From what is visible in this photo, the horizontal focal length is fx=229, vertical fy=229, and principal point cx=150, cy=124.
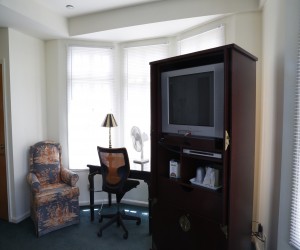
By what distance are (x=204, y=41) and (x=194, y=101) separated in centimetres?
137

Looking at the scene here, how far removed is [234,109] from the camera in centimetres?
162

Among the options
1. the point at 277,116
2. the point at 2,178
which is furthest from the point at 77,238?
the point at 277,116

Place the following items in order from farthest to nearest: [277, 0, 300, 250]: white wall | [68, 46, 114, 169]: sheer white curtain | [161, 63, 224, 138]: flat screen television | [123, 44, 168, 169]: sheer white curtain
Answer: [68, 46, 114, 169]: sheer white curtain → [123, 44, 168, 169]: sheer white curtain → [161, 63, 224, 138]: flat screen television → [277, 0, 300, 250]: white wall

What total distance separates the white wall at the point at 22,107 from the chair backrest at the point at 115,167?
4.01ft

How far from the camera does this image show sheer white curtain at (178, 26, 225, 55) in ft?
8.85

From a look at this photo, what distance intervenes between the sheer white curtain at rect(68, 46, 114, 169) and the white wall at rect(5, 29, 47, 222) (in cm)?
46

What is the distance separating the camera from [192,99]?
188 cm

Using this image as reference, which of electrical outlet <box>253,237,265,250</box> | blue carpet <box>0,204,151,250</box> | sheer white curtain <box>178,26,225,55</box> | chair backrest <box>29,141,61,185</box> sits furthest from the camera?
chair backrest <box>29,141,61,185</box>

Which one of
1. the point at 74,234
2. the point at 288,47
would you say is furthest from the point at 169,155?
the point at 74,234

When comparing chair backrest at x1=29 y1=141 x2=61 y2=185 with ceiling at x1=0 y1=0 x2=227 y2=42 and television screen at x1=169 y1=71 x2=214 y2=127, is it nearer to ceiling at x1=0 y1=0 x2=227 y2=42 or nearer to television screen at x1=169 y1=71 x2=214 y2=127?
ceiling at x1=0 y1=0 x2=227 y2=42

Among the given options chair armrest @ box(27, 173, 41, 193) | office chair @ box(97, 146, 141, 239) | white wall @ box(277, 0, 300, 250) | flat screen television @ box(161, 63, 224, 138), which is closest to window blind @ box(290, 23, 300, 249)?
white wall @ box(277, 0, 300, 250)

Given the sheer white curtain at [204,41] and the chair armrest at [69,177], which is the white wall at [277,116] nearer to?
the sheer white curtain at [204,41]

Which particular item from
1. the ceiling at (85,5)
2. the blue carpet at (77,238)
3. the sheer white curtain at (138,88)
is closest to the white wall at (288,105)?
the blue carpet at (77,238)

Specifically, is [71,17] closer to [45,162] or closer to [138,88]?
[138,88]
